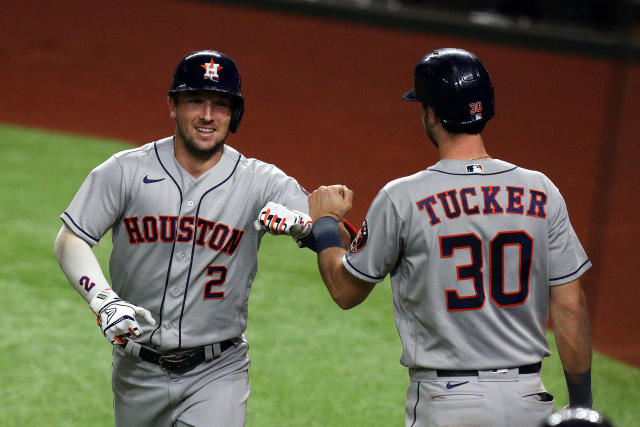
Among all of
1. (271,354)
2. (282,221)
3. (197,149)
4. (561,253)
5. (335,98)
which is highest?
(335,98)

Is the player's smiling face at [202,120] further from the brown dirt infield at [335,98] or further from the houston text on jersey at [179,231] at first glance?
the brown dirt infield at [335,98]

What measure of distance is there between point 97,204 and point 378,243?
1.20m

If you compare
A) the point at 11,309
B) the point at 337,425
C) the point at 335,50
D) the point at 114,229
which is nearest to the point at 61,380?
the point at 11,309

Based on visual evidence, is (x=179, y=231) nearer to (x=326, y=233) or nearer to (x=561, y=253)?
(x=326, y=233)

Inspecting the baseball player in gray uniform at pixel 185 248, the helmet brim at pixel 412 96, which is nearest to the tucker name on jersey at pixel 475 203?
the helmet brim at pixel 412 96

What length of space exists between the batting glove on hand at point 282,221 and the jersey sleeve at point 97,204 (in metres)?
0.59

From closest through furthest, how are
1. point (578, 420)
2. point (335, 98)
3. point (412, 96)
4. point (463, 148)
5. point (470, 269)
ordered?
point (578, 420)
point (470, 269)
point (463, 148)
point (412, 96)
point (335, 98)

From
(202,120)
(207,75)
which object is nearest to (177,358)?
(202,120)

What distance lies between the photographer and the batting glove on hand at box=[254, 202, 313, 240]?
3.69 metres

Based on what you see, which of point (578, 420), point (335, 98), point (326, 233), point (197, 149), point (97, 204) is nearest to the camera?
point (578, 420)

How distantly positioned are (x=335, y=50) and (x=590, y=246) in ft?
29.6

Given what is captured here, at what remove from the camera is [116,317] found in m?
3.50

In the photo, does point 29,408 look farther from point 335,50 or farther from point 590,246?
point 335,50

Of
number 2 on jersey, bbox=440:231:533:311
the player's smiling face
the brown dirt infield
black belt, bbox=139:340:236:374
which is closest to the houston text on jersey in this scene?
the player's smiling face
